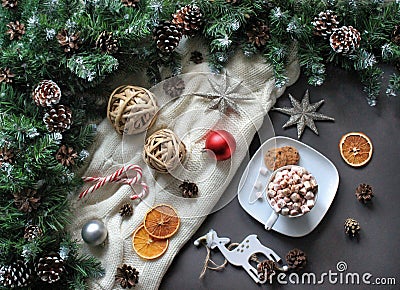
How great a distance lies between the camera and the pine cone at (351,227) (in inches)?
61.4

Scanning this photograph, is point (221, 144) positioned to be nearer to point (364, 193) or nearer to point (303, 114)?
point (303, 114)

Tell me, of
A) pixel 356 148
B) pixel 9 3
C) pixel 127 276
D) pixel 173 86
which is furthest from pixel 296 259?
pixel 9 3

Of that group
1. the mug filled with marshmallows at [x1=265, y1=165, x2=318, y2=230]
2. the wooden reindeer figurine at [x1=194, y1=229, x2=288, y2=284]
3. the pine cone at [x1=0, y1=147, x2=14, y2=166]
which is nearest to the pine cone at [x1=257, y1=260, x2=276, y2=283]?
the wooden reindeer figurine at [x1=194, y1=229, x2=288, y2=284]

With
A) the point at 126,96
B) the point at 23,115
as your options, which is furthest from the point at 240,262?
the point at 23,115

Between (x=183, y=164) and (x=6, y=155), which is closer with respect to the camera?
(x=6, y=155)

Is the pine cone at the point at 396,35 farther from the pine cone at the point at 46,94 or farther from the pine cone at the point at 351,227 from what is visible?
the pine cone at the point at 46,94

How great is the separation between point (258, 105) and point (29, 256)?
71 centimetres

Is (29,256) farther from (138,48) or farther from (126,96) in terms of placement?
(138,48)

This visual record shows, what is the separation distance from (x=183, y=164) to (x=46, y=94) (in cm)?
40

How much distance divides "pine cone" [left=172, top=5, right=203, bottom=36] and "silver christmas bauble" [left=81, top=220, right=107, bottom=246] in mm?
565

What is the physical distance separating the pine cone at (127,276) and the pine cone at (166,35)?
1.92 ft

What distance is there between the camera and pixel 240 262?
61.7 inches

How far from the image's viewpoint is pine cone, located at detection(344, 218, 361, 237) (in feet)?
5.11

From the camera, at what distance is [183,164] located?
1.58 metres
